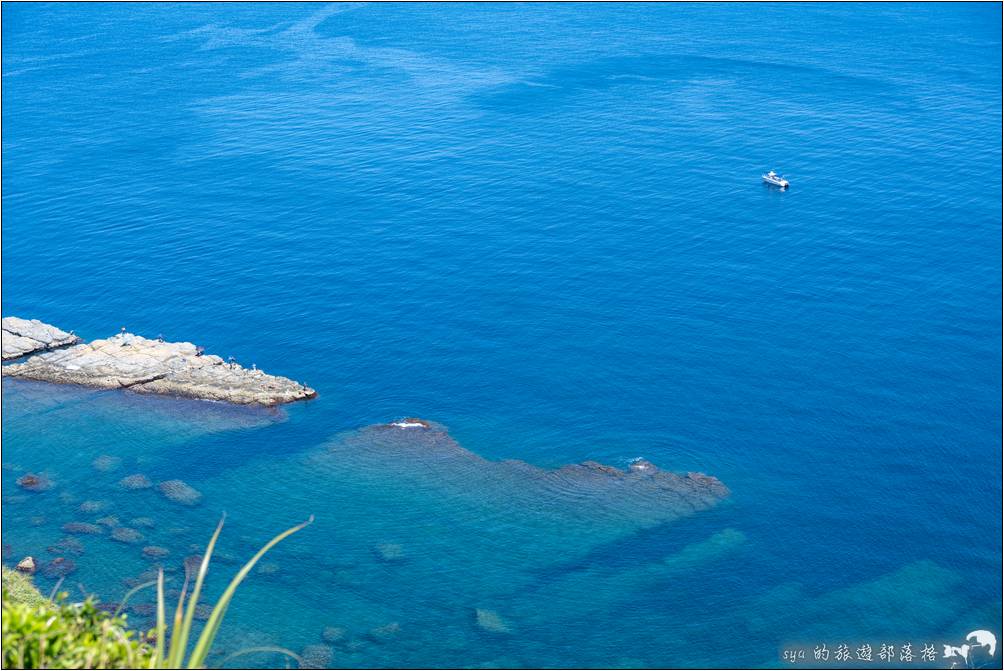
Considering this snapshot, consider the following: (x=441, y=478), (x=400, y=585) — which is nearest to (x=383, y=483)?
(x=441, y=478)

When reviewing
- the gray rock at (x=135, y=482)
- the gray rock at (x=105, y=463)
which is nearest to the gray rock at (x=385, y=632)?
the gray rock at (x=135, y=482)

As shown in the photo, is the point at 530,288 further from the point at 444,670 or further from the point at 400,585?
the point at 444,670

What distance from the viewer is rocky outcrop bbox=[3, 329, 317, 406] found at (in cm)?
10188

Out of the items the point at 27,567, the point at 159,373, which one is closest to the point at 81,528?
the point at 27,567

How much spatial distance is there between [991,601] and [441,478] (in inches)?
1687

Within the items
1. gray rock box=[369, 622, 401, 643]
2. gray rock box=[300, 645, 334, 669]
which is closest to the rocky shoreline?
gray rock box=[369, 622, 401, 643]

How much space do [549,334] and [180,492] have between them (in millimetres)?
41826

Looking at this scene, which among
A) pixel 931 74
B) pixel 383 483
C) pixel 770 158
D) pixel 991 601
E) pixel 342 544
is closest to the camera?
pixel 991 601

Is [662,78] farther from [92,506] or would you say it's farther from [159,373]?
[92,506]

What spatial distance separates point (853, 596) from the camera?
75750mm

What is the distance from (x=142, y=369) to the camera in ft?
344

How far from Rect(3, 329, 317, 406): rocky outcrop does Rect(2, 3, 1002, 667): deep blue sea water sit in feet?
6.43

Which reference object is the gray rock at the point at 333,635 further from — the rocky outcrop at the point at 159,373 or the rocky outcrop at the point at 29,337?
the rocky outcrop at the point at 29,337

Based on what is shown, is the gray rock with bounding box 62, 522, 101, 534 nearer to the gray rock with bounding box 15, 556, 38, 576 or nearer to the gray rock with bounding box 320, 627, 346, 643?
the gray rock with bounding box 15, 556, 38, 576
